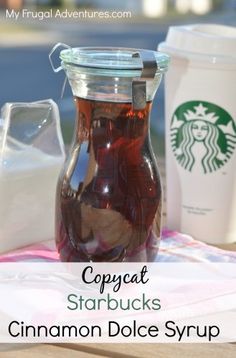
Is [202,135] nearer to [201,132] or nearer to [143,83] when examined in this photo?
[201,132]

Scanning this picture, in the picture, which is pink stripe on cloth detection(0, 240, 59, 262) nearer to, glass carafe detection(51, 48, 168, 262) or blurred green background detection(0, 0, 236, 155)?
glass carafe detection(51, 48, 168, 262)

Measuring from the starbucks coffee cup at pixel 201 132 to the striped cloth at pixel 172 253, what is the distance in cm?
7

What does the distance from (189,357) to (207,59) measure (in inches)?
20.2

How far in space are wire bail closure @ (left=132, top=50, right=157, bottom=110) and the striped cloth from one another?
0.87 ft

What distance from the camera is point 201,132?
1198mm

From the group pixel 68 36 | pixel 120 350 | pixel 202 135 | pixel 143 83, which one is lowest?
pixel 68 36

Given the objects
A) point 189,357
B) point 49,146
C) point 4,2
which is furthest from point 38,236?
point 4,2

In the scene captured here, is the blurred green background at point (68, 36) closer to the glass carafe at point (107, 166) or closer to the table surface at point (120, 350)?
the glass carafe at point (107, 166)

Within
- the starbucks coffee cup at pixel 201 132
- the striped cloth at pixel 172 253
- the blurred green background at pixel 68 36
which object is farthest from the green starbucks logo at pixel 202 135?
the blurred green background at pixel 68 36

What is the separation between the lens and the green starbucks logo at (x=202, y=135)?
3.89 feet

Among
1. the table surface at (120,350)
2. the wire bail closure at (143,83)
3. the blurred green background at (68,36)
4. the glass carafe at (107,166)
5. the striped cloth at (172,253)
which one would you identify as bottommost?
the blurred green background at (68,36)

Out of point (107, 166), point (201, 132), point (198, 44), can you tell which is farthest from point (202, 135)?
point (107, 166)

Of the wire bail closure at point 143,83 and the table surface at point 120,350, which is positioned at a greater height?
the wire bail closure at point 143,83

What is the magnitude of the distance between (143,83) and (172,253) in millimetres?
310
